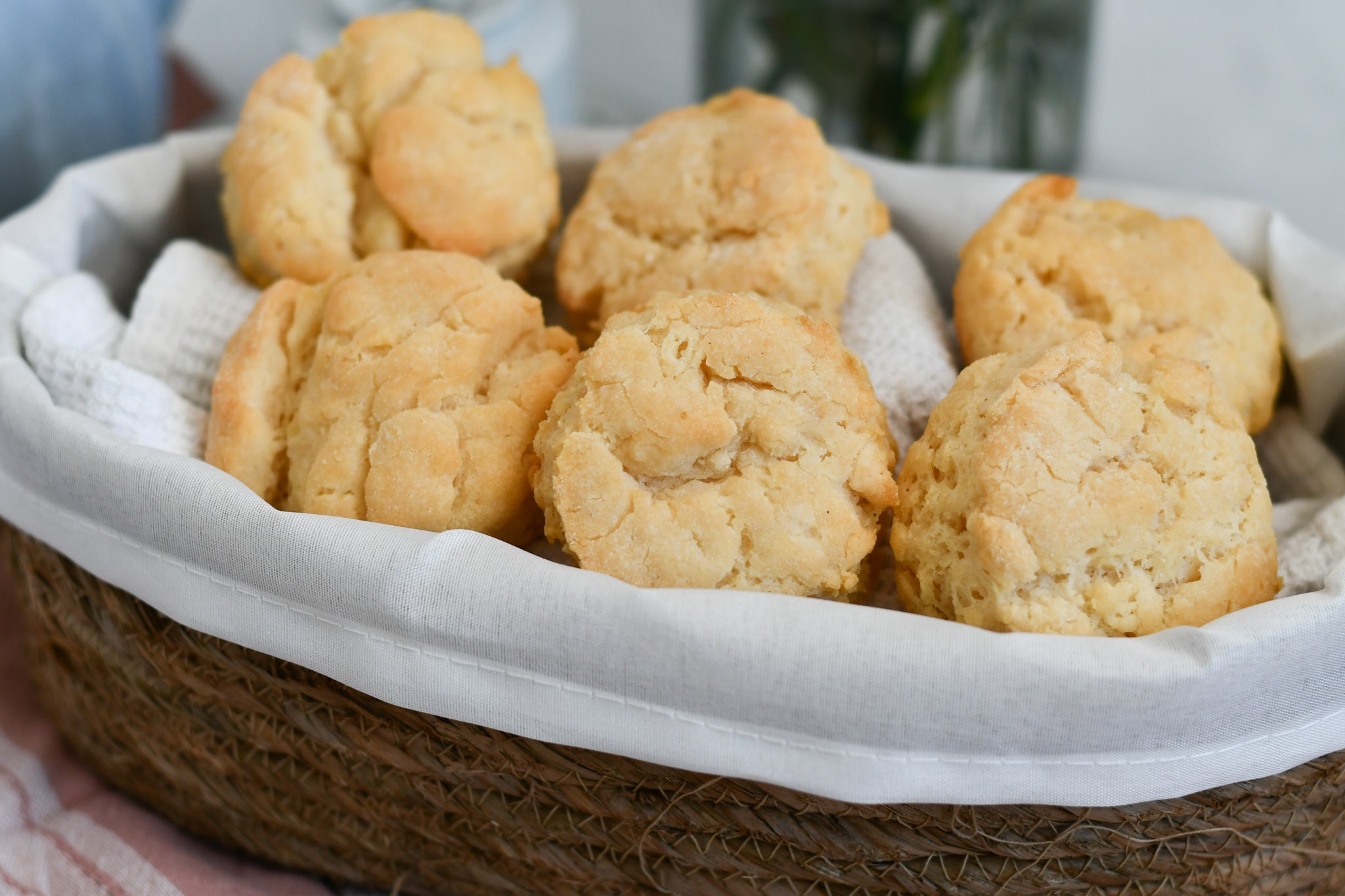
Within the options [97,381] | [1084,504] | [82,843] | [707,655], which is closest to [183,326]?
[97,381]

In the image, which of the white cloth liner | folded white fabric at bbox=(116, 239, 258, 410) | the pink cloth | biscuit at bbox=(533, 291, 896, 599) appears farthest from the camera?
folded white fabric at bbox=(116, 239, 258, 410)

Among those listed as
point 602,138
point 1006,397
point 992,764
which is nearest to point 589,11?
point 602,138

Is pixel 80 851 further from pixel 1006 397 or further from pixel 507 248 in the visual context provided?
pixel 1006 397

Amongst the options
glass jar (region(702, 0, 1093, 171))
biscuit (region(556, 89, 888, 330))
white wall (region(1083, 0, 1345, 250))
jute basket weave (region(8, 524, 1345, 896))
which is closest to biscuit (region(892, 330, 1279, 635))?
jute basket weave (region(8, 524, 1345, 896))

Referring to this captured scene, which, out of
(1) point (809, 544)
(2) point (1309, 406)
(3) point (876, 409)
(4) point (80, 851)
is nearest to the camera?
(1) point (809, 544)

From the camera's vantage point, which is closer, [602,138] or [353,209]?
[353,209]

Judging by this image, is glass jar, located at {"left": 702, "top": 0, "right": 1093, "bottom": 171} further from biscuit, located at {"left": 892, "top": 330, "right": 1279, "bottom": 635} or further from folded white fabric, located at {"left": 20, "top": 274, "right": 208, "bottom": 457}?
folded white fabric, located at {"left": 20, "top": 274, "right": 208, "bottom": 457}

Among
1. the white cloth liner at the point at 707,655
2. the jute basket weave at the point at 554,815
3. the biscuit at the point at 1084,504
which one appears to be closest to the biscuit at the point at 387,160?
the white cloth liner at the point at 707,655
